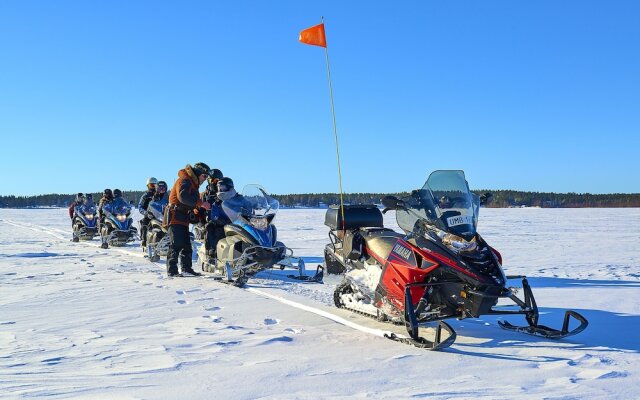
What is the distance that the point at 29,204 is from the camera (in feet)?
260

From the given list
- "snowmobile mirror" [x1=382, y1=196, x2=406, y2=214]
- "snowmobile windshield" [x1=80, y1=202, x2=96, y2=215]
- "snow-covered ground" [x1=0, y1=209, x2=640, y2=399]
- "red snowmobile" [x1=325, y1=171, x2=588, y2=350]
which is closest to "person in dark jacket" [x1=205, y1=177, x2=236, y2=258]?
Result: "snow-covered ground" [x1=0, y1=209, x2=640, y2=399]

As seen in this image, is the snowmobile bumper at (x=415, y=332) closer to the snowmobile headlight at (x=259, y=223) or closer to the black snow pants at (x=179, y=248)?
the snowmobile headlight at (x=259, y=223)

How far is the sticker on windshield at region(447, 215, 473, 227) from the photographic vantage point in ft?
15.4

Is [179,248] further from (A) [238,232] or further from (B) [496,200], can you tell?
(B) [496,200]

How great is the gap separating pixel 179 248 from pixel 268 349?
5062 millimetres

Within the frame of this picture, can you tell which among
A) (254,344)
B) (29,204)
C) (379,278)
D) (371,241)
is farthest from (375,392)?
(29,204)

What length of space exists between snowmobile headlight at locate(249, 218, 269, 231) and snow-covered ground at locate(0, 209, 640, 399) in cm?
84

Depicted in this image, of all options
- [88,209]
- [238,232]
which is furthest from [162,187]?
[88,209]

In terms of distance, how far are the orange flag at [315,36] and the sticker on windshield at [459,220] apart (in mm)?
3651

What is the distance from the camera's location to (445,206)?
15.8 ft

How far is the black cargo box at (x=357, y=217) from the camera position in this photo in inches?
249

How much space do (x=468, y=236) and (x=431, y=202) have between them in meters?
0.47

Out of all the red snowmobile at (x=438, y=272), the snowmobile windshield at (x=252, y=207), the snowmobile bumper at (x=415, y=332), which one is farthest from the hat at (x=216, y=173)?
the snowmobile bumper at (x=415, y=332)

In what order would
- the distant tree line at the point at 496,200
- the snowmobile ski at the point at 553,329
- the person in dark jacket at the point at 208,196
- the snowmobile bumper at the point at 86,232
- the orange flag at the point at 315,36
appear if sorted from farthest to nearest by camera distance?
the distant tree line at the point at 496,200
the snowmobile bumper at the point at 86,232
the person in dark jacket at the point at 208,196
the orange flag at the point at 315,36
the snowmobile ski at the point at 553,329
